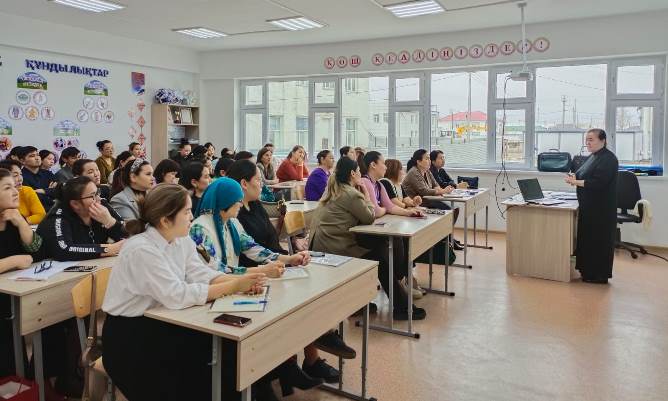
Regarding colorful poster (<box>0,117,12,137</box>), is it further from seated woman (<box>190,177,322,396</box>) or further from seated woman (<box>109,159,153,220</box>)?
seated woman (<box>190,177,322,396</box>)

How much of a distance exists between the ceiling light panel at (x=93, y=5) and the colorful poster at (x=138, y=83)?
2.11m

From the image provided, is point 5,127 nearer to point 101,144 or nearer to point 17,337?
point 101,144

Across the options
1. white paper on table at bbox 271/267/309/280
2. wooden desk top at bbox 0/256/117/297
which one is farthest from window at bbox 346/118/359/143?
wooden desk top at bbox 0/256/117/297

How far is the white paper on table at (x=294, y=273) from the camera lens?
258 cm

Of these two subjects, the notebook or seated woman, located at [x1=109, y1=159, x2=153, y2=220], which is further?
seated woman, located at [x1=109, y1=159, x2=153, y2=220]

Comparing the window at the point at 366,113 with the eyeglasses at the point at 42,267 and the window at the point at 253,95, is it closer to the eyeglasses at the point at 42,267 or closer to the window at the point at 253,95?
the window at the point at 253,95

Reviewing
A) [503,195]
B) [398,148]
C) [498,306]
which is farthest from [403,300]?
[398,148]

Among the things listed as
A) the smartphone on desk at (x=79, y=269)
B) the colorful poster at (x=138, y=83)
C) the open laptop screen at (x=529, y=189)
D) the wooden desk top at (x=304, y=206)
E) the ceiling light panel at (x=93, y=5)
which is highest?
the ceiling light panel at (x=93, y=5)

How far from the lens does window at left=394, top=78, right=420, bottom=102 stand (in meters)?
8.74

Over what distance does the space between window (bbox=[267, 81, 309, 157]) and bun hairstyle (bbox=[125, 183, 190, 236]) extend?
7686 millimetres

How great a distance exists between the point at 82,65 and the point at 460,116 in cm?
601

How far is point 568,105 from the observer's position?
7699mm

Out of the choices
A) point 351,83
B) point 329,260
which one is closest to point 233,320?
point 329,260

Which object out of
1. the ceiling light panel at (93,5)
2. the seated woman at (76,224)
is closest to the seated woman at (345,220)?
the seated woman at (76,224)
